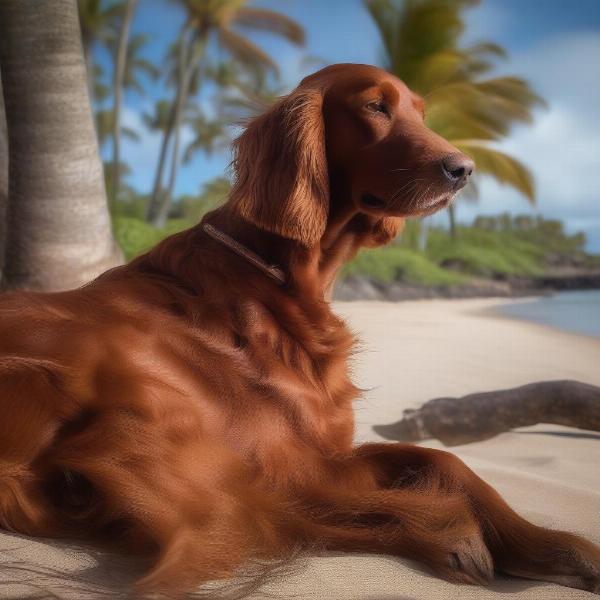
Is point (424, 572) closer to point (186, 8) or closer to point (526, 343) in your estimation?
point (526, 343)

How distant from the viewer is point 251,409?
1655 millimetres

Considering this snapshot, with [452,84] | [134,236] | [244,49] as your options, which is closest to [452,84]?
[452,84]

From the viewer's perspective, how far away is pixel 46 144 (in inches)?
145

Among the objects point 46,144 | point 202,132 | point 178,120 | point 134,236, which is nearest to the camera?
point 46,144

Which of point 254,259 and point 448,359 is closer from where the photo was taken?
point 254,259

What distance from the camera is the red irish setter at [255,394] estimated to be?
1465 mm

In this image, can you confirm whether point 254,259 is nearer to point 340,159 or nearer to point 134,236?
point 340,159

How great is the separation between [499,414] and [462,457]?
48cm

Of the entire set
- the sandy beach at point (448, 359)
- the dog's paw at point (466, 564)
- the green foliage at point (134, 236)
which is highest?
the green foliage at point (134, 236)

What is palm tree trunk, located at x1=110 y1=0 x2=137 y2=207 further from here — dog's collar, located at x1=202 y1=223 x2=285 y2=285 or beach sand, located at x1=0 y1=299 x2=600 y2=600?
dog's collar, located at x1=202 y1=223 x2=285 y2=285

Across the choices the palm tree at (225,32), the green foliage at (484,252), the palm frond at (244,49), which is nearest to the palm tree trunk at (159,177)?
the palm tree at (225,32)

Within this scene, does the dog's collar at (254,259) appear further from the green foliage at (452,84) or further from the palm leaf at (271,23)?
the palm leaf at (271,23)

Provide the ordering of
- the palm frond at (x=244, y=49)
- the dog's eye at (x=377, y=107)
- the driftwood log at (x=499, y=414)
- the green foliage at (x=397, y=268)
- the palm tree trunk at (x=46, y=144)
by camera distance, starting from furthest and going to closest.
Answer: the palm frond at (x=244, y=49) → the green foliage at (x=397, y=268) → the palm tree trunk at (x=46, y=144) → the driftwood log at (x=499, y=414) → the dog's eye at (x=377, y=107)

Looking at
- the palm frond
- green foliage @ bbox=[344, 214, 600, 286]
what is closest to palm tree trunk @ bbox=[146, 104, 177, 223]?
the palm frond
